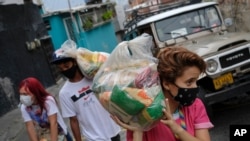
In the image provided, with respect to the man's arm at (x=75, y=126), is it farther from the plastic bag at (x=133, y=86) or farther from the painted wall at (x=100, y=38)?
the painted wall at (x=100, y=38)

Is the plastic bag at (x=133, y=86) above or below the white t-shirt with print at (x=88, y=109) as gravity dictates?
above

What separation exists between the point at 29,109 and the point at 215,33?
13.5 feet

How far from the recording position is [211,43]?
5.52 metres

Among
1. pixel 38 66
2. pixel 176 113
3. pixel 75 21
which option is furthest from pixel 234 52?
pixel 75 21

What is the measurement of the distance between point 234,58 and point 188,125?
3.47 meters

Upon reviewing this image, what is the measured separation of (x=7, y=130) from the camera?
7.35 m

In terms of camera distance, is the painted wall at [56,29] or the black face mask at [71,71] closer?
the black face mask at [71,71]

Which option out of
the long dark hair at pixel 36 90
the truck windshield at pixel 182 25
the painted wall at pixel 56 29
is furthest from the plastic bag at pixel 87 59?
the painted wall at pixel 56 29

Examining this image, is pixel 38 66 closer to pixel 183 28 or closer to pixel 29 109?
pixel 183 28

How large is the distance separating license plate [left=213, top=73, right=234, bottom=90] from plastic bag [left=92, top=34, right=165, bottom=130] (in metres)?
3.31

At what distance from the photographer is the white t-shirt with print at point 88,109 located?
10.7 ft

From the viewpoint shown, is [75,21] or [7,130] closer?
[7,130]

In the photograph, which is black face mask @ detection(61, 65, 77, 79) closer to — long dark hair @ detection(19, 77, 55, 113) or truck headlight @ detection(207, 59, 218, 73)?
long dark hair @ detection(19, 77, 55, 113)

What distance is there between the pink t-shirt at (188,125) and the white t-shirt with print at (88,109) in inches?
56.1
